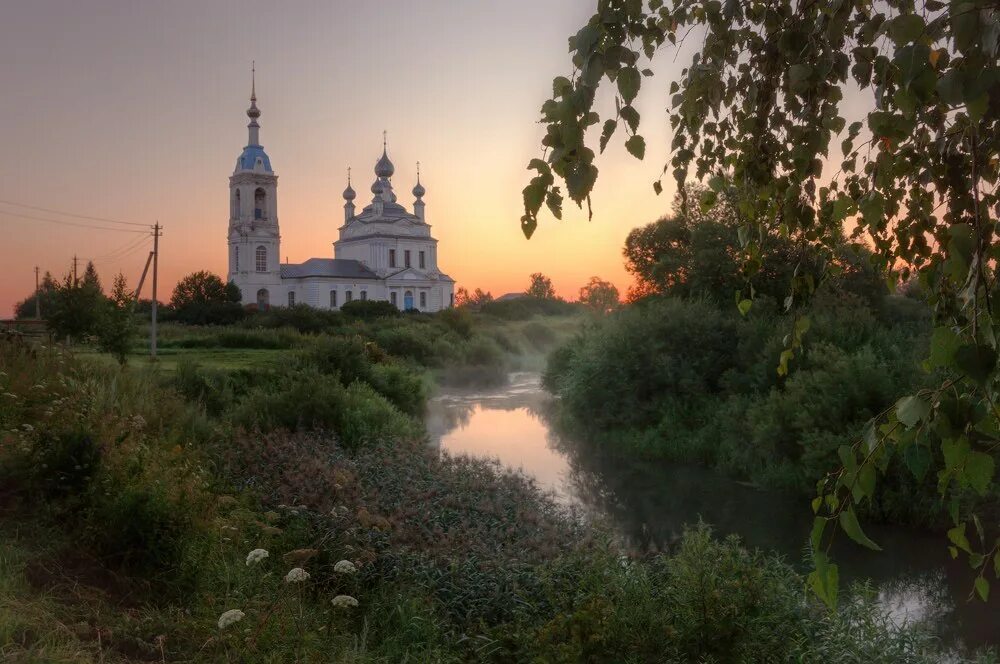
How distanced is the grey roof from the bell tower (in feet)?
4.40

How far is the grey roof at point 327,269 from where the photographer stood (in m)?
58.7

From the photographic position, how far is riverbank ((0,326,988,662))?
14.9 feet

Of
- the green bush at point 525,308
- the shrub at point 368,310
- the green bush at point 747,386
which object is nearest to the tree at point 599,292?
the green bush at point 525,308

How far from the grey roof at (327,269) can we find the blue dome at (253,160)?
719cm

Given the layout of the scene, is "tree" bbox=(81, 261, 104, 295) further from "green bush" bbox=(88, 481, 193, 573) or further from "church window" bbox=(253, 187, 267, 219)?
"church window" bbox=(253, 187, 267, 219)

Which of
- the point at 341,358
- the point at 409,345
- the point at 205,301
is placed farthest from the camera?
the point at 205,301

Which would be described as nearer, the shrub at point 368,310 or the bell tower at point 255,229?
the shrub at point 368,310

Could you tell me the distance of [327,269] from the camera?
59438 millimetres

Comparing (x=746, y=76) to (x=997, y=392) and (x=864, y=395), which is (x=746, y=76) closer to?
(x=997, y=392)

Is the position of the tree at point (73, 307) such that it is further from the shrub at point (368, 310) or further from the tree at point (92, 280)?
the shrub at point (368, 310)

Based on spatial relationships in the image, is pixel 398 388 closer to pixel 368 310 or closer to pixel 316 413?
pixel 316 413

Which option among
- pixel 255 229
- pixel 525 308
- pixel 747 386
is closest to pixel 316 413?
pixel 747 386

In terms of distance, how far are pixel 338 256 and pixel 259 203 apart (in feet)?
29.9

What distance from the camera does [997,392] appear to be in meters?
1.59
